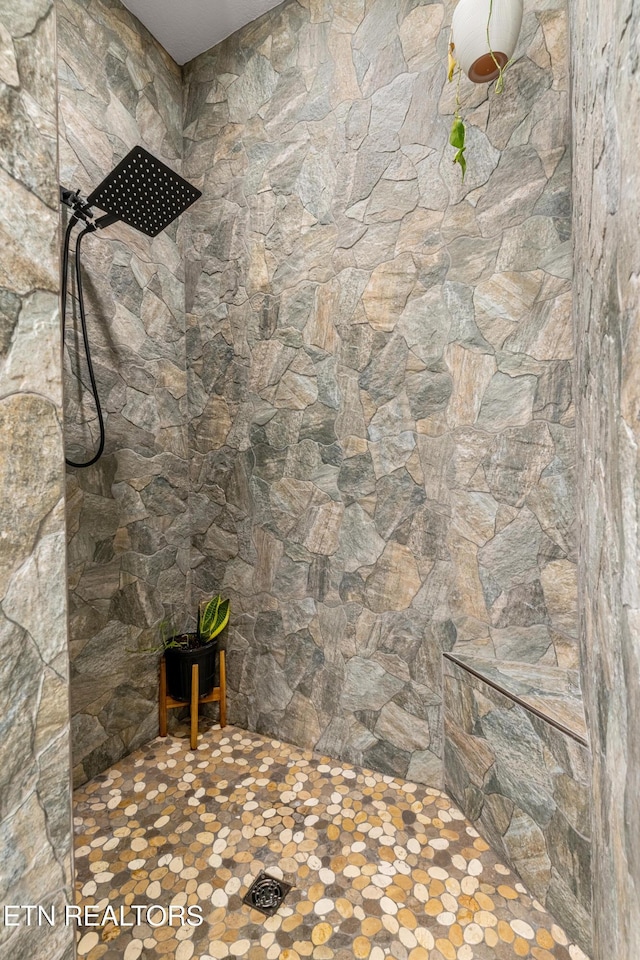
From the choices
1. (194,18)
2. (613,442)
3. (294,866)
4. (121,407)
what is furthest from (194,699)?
(194,18)

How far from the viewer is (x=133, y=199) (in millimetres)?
1439

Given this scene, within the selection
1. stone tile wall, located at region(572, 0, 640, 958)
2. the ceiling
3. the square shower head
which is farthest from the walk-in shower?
stone tile wall, located at region(572, 0, 640, 958)

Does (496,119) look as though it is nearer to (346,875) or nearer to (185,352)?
(185,352)

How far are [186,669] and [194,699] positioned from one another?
0.12 m

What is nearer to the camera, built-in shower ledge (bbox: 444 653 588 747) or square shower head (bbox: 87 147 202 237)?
built-in shower ledge (bbox: 444 653 588 747)

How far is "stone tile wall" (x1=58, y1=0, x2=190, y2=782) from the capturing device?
164 cm

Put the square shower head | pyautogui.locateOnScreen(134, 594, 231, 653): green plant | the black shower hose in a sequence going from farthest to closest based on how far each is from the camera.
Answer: pyautogui.locateOnScreen(134, 594, 231, 653): green plant < the black shower hose < the square shower head

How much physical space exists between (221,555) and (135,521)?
1.29 ft

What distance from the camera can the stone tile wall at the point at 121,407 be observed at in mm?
1645

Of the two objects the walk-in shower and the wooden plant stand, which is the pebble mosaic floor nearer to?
the wooden plant stand

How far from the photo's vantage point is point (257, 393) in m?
1.94

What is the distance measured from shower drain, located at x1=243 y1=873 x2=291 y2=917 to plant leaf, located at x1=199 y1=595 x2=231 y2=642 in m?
0.86

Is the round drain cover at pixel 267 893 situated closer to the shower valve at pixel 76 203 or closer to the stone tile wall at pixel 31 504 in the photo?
the stone tile wall at pixel 31 504

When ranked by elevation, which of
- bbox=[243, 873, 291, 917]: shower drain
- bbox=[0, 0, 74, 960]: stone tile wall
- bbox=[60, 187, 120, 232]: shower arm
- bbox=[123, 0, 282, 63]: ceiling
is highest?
bbox=[123, 0, 282, 63]: ceiling
